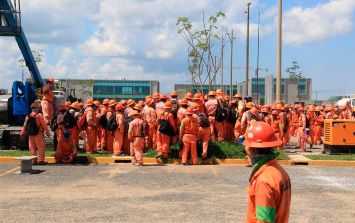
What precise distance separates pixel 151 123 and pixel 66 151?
3.07 m

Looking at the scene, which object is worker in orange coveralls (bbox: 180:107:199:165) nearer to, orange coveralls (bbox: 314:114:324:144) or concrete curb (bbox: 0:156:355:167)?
concrete curb (bbox: 0:156:355:167)

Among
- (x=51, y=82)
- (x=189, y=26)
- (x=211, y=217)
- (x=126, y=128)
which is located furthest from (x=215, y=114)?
(x=189, y=26)

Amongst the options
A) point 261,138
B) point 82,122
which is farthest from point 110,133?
point 261,138

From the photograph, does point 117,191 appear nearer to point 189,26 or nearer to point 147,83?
point 189,26

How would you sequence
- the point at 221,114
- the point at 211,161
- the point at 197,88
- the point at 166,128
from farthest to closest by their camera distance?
the point at 197,88, the point at 221,114, the point at 211,161, the point at 166,128

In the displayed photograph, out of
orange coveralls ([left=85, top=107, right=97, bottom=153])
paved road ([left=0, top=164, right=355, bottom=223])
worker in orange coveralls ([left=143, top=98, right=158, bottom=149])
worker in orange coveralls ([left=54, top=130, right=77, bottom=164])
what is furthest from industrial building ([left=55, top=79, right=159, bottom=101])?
paved road ([left=0, top=164, right=355, bottom=223])

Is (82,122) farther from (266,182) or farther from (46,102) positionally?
(266,182)

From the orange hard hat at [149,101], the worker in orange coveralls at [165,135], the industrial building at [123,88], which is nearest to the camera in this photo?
the worker in orange coveralls at [165,135]

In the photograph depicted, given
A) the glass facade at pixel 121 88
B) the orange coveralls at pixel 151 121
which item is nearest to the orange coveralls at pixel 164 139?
the orange coveralls at pixel 151 121

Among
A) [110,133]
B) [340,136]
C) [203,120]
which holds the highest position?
[203,120]

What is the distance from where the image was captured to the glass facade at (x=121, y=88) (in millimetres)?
117500

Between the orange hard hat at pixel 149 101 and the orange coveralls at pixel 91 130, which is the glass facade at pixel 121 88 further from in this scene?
the orange coveralls at pixel 91 130

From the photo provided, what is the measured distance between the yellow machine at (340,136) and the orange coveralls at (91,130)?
808cm

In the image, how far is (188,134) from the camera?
15977mm
